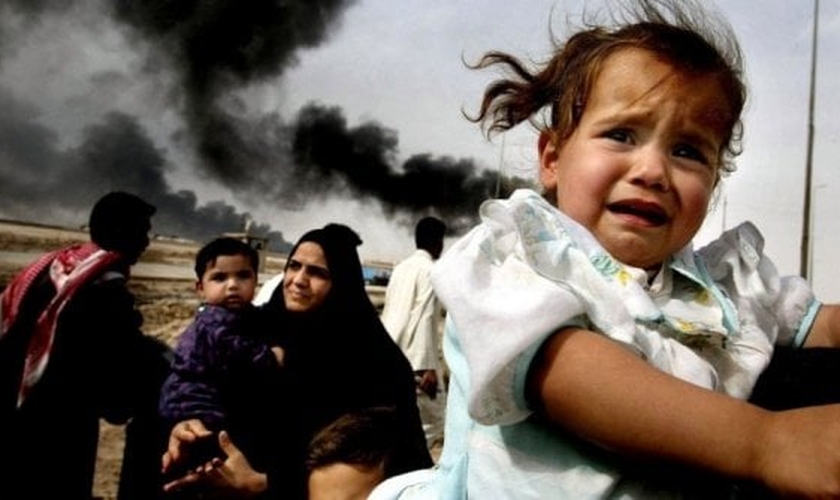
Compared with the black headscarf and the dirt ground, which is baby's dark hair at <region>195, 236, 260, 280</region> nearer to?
the black headscarf

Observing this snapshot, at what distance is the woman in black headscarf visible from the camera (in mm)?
3135

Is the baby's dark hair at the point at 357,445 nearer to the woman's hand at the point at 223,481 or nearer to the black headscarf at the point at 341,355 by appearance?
Answer: the woman's hand at the point at 223,481

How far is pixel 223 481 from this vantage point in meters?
3.13

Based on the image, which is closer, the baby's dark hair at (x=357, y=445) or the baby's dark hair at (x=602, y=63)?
the baby's dark hair at (x=602, y=63)

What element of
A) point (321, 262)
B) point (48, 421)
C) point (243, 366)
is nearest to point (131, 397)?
point (48, 421)

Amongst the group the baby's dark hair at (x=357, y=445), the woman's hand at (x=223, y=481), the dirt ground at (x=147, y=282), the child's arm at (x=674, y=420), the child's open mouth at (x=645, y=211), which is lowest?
the dirt ground at (x=147, y=282)

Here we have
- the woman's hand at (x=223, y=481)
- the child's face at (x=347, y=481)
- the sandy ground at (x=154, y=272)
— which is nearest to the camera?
the child's face at (x=347, y=481)

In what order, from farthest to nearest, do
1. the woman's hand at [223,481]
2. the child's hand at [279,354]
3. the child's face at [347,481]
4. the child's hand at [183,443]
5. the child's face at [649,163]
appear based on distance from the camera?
the child's hand at [279,354]
the child's hand at [183,443]
the woman's hand at [223,481]
the child's face at [347,481]
the child's face at [649,163]

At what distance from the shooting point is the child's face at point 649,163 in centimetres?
97

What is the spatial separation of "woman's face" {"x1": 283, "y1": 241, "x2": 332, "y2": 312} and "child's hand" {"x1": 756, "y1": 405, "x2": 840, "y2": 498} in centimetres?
338

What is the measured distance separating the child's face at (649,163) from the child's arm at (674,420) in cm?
25

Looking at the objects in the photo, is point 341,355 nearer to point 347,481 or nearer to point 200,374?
point 200,374

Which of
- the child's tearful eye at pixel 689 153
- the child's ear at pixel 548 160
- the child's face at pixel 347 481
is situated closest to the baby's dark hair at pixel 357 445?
the child's face at pixel 347 481

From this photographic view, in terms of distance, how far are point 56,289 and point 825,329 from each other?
371cm
